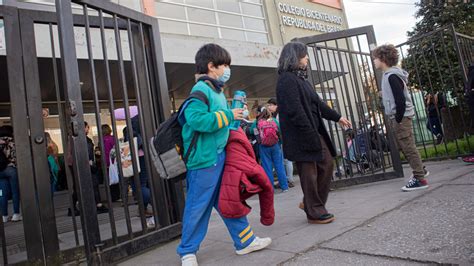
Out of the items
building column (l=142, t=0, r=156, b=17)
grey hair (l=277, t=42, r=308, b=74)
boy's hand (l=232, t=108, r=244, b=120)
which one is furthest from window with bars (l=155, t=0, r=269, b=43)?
boy's hand (l=232, t=108, r=244, b=120)

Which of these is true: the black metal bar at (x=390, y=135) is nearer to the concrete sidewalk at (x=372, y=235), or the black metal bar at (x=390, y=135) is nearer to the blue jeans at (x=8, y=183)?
the concrete sidewalk at (x=372, y=235)

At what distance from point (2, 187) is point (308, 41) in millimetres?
5126

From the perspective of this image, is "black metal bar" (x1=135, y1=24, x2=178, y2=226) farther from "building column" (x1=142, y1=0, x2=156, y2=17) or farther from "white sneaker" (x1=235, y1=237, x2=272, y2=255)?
"building column" (x1=142, y1=0, x2=156, y2=17)

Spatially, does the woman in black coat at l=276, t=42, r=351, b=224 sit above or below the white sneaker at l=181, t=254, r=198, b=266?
above

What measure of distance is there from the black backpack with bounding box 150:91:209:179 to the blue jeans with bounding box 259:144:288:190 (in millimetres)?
3734

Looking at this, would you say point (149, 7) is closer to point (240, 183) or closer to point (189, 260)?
point (240, 183)

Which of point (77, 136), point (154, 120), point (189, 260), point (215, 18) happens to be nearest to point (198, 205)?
point (189, 260)

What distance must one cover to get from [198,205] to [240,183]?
1.13 feet

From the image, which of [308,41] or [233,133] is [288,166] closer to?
[308,41]

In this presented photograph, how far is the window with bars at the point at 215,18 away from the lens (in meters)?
11.3

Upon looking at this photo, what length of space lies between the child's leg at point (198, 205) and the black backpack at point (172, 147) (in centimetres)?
13

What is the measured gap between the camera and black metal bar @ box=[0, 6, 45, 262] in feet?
10.8

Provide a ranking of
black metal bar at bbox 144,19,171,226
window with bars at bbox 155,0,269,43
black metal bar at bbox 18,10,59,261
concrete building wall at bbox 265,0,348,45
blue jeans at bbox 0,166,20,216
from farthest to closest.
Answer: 1. concrete building wall at bbox 265,0,348,45
2. window with bars at bbox 155,0,269,43
3. blue jeans at bbox 0,166,20,216
4. black metal bar at bbox 144,19,171,226
5. black metal bar at bbox 18,10,59,261

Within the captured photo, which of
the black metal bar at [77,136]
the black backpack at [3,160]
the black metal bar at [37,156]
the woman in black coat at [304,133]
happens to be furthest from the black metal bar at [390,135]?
the black backpack at [3,160]
